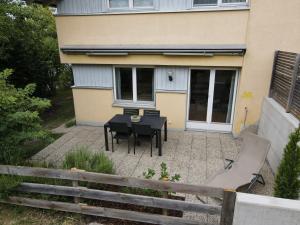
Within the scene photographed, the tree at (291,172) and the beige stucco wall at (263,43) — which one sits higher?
the beige stucco wall at (263,43)

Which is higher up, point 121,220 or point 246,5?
point 246,5

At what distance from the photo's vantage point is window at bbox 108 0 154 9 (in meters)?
7.54

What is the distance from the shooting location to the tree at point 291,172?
330 centimetres

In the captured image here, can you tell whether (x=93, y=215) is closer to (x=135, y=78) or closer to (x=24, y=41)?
(x=135, y=78)

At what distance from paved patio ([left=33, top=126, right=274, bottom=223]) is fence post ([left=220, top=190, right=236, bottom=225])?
1.44m

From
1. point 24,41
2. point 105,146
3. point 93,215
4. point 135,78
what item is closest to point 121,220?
point 93,215

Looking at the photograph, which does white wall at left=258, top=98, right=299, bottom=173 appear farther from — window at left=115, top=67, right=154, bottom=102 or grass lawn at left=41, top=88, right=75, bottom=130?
grass lawn at left=41, top=88, right=75, bottom=130

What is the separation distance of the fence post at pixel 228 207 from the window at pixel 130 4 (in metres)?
6.69

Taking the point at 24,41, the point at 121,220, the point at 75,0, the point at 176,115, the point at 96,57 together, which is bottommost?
the point at 121,220

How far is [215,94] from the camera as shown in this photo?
8016mm

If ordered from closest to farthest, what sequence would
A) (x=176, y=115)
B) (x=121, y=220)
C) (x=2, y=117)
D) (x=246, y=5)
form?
1. (x=121, y=220)
2. (x=2, y=117)
3. (x=246, y=5)
4. (x=176, y=115)

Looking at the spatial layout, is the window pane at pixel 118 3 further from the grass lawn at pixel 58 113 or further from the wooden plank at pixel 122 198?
the wooden plank at pixel 122 198

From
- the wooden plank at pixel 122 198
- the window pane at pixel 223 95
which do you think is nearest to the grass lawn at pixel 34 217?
the wooden plank at pixel 122 198

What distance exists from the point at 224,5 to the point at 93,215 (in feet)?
23.3
